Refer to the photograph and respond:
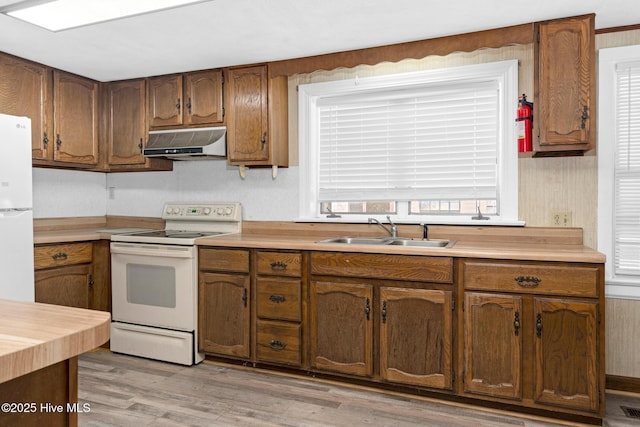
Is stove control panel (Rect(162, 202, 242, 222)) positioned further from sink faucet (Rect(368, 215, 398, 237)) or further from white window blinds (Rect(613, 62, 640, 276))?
white window blinds (Rect(613, 62, 640, 276))

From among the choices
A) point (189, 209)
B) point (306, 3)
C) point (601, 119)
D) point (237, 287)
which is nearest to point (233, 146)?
point (189, 209)

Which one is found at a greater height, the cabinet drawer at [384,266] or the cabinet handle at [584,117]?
the cabinet handle at [584,117]

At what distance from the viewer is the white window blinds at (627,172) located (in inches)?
107

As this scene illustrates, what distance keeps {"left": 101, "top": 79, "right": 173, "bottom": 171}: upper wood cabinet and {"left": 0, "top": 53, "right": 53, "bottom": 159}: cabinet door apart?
20.1 inches

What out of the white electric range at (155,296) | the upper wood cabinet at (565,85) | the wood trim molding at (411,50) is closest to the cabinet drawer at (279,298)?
the white electric range at (155,296)

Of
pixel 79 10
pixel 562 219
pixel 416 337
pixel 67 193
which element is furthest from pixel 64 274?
pixel 562 219

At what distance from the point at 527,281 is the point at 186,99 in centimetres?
288

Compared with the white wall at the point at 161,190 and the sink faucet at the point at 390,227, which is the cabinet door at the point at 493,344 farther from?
the white wall at the point at 161,190

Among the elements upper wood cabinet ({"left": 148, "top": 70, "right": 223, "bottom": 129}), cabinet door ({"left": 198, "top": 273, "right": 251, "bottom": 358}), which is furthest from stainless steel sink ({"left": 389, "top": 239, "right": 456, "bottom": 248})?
upper wood cabinet ({"left": 148, "top": 70, "right": 223, "bottom": 129})

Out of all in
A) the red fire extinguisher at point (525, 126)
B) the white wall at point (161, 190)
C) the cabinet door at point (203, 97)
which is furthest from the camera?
the white wall at point (161, 190)

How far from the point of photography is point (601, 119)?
2760mm

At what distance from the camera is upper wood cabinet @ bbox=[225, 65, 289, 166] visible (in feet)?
11.1

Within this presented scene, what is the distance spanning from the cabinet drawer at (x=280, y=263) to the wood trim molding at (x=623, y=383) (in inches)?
79.4

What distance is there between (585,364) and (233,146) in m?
2.70
